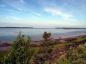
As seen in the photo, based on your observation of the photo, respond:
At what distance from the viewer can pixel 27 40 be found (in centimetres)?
1020

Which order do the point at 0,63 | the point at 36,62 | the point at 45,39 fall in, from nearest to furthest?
the point at 0,63, the point at 36,62, the point at 45,39

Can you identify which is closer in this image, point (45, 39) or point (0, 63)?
point (0, 63)

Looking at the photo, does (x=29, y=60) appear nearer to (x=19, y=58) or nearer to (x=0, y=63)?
(x=19, y=58)

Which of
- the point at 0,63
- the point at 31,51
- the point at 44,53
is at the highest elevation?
the point at 31,51

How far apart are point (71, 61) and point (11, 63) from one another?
8090 millimetres

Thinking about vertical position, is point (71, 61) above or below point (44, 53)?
above

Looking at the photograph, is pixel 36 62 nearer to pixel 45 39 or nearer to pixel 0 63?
pixel 45 39

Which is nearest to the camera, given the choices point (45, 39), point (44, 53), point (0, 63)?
point (0, 63)

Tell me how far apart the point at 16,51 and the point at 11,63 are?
821 millimetres

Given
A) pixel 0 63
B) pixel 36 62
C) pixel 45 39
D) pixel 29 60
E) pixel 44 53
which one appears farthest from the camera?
pixel 44 53

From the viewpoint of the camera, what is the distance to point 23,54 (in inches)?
381

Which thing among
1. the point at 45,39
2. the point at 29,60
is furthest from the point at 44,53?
the point at 29,60

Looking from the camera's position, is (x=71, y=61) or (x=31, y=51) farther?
(x=71, y=61)

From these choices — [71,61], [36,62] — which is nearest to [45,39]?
[36,62]
